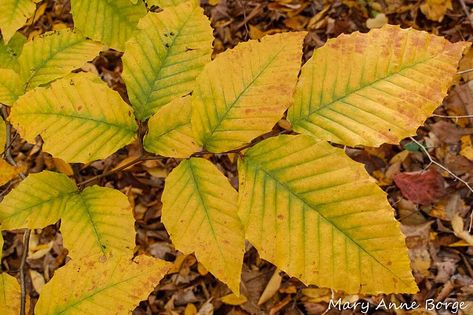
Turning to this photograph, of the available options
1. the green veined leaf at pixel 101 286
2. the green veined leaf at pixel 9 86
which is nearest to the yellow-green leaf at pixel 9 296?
the green veined leaf at pixel 101 286

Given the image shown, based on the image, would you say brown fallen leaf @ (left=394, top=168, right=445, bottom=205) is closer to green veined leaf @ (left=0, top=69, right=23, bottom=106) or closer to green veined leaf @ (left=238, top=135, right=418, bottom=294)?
green veined leaf @ (left=238, top=135, right=418, bottom=294)

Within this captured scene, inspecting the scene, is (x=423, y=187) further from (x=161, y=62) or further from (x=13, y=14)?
(x=13, y=14)

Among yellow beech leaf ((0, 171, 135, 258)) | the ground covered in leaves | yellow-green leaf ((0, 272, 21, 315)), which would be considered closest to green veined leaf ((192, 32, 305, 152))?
yellow beech leaf ((0, 171, 135, 258))

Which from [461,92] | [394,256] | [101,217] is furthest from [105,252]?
[461,92]

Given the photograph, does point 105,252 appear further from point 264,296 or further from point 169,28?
point 264,296

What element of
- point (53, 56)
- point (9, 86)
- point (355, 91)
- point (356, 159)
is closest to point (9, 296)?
point (9, 86)
